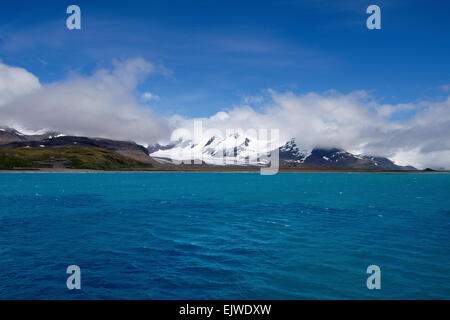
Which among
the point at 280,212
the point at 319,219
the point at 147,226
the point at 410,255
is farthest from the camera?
the point at 280,212

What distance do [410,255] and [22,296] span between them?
33.4 meters

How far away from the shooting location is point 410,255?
32469mm

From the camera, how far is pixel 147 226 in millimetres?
47500
